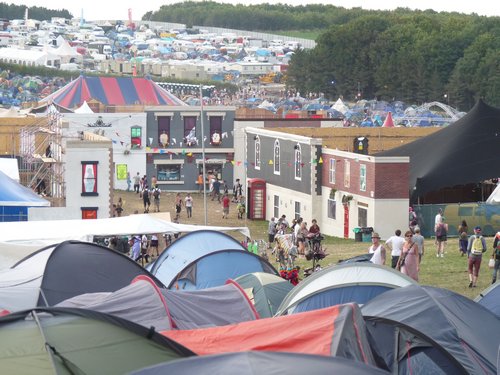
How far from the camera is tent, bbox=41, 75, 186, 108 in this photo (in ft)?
230

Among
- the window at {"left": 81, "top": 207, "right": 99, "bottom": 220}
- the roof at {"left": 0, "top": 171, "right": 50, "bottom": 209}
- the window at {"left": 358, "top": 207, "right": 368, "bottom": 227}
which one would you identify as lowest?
the window at {"left": 358, "top": 207, "right": 368, "bottom": 227}

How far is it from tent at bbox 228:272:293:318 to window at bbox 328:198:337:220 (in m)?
20.6

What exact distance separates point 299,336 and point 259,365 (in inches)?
67.8

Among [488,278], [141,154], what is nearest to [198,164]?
[141,154]

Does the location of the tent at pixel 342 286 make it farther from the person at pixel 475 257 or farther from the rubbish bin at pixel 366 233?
the rubbish bin at pixel 366 233

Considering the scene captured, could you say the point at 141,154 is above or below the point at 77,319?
below

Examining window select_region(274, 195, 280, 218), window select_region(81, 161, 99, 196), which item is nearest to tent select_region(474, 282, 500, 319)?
window select_region(81, 161, 99, 196)

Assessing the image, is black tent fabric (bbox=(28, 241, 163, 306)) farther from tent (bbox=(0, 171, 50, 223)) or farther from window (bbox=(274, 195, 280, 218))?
window (bbox=(274, 195, 280, 218))

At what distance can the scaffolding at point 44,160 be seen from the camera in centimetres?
3731

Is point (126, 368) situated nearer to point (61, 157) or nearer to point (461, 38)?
point (61, 157)

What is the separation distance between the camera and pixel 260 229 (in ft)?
127

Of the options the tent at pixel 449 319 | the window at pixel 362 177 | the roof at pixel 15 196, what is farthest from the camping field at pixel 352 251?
the tent at pixel 449 319

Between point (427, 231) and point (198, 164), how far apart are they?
1599cm

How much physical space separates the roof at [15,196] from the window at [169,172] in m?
19.0
